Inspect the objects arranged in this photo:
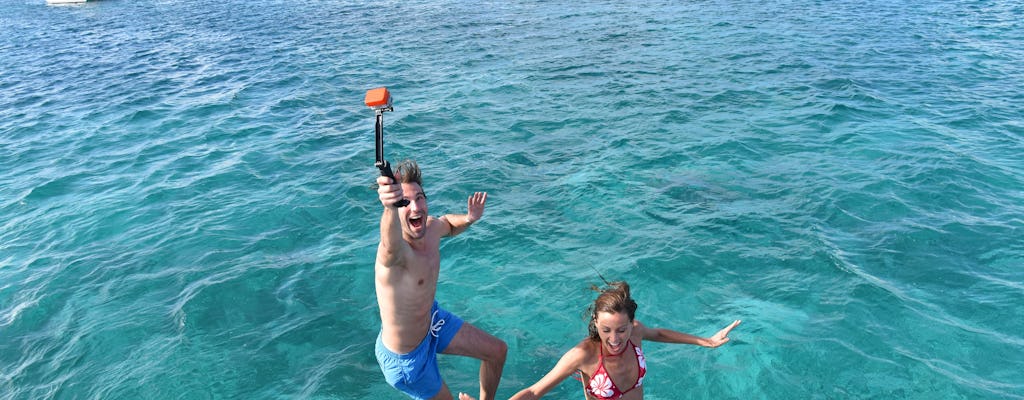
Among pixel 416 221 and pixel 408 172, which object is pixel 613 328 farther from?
pixel 408 172

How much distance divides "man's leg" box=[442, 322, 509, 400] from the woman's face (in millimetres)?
1140

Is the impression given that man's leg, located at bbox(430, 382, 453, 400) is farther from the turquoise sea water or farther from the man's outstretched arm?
the man's outstretched arm

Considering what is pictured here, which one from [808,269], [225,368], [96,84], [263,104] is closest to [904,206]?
[808,269]

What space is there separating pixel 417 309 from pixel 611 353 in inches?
55.0

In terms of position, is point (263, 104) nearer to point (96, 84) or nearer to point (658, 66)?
point (96, 84)

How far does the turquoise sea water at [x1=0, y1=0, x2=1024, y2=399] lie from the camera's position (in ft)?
23.3

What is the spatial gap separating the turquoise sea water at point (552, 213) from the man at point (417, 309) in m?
1.26

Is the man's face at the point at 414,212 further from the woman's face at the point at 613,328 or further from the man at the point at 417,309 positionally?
the woman's face at the point at 613,328

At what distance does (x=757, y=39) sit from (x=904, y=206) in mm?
11251

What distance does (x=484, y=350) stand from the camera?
558 centimetres

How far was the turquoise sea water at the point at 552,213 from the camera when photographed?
23.3 feet

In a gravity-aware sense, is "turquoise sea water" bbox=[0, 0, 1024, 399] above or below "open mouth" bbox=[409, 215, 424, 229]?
below

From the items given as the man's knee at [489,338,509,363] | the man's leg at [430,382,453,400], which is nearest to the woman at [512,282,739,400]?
the man's knee at [489,338,509,363]

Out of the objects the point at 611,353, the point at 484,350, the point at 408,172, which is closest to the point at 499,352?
the point at 484,350
